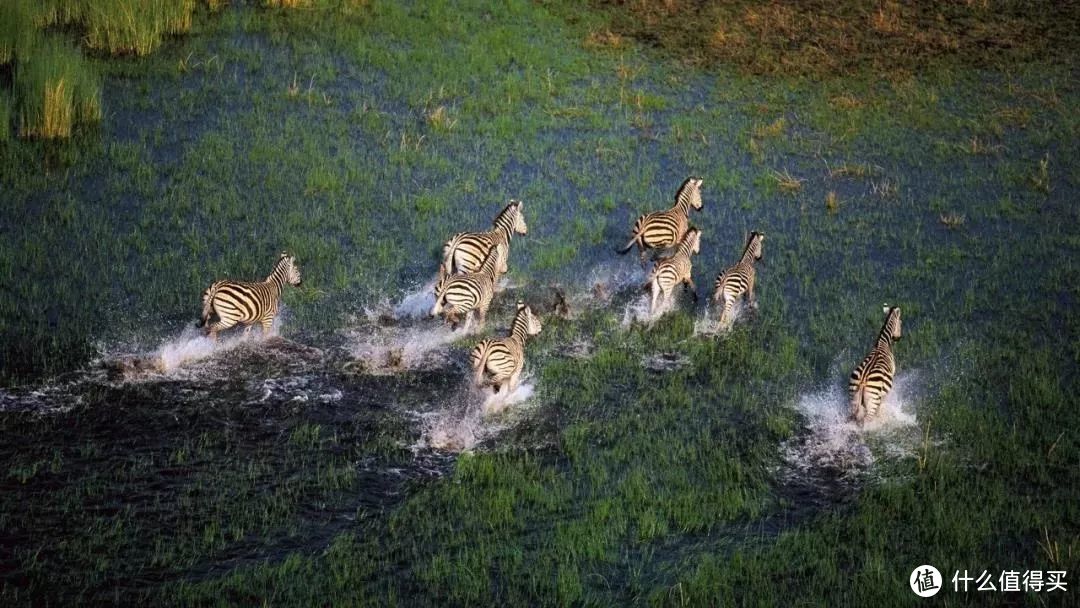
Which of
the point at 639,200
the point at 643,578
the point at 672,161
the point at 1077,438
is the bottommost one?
the point at 643,578

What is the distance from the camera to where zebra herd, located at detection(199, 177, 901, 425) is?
1092 cm

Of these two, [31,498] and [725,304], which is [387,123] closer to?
[725,304]

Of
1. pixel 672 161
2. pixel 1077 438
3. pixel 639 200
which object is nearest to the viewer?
pixel 1077 438

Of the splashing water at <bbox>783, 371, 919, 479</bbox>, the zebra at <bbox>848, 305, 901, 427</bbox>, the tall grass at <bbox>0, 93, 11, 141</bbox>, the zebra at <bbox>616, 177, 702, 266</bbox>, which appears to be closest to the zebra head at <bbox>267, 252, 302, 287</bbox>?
the zebra at <bbox>616, 177, 702, 266</bbox>

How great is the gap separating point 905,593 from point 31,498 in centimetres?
653

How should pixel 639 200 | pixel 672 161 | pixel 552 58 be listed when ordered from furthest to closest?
pixel 552 58 < pixel 672 161 < pixel 639 200

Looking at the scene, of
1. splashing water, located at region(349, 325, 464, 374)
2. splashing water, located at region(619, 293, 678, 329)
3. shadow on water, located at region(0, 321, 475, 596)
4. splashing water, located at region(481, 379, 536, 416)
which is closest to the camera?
shadow on water, located at region(0, 321, 475, 596)

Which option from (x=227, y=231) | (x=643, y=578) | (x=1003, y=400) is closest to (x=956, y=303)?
(x=1003, y=400)

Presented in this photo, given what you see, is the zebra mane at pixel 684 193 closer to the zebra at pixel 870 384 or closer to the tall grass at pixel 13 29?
the zebra at pixel 870 384

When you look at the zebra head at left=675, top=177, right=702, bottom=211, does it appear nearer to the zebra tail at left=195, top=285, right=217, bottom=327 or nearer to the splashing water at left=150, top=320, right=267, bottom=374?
the splashing water at left=150, top=320, right=267, bottom=374

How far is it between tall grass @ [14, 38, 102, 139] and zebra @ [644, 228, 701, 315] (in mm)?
8228

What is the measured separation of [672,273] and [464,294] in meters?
2.26

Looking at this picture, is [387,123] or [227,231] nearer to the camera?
[227,231]

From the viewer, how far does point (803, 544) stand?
30.3 feet
